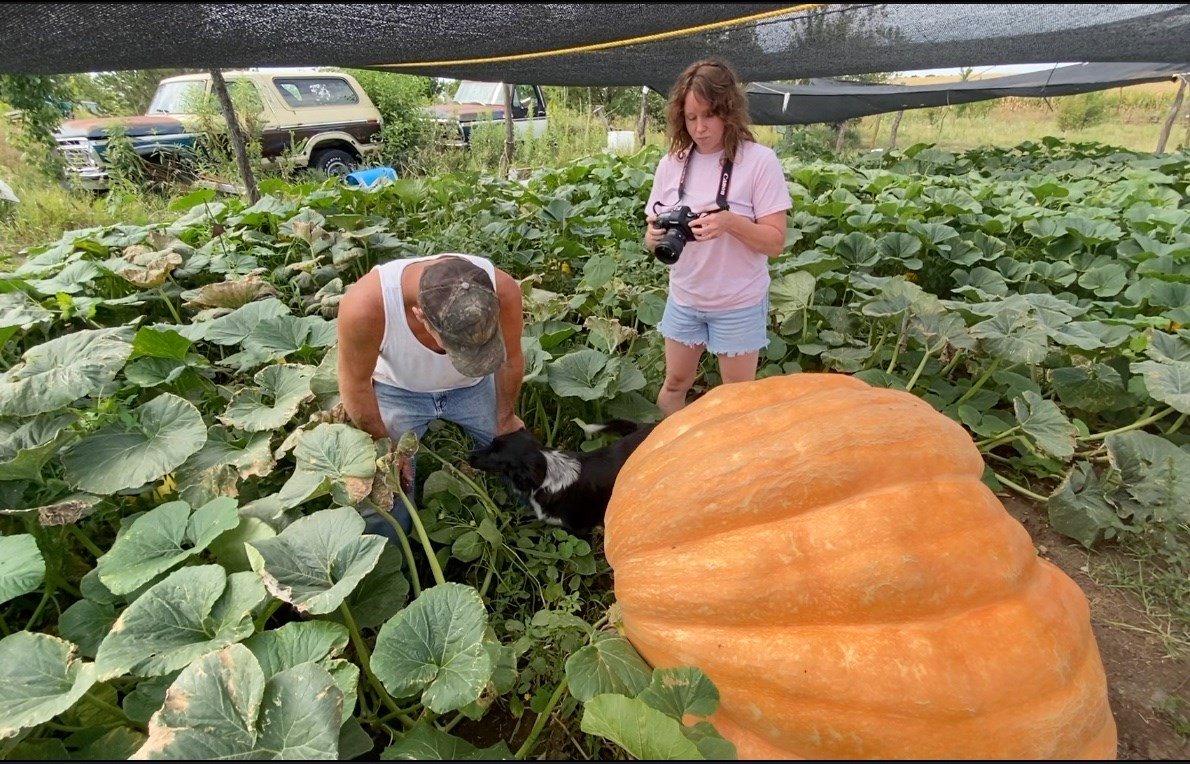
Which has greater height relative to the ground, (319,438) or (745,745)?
(319,438)

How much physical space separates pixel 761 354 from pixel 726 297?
728 millimetres

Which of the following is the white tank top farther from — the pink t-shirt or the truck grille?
the truck grille

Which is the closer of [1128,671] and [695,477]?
[695,477]

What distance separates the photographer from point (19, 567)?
4.37 ft

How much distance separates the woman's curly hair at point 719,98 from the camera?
2.23 meters

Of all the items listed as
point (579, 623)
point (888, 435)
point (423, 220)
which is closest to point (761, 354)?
point (888, 435)

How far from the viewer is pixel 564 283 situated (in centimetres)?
405

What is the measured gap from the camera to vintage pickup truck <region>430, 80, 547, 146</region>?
11.5m

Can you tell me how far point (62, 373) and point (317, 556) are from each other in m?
1.03

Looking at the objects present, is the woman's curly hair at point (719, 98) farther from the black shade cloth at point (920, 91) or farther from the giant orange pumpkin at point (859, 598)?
the black shade cloth at point (920, 91)

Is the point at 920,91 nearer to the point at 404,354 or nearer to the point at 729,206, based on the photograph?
the point at 729,206

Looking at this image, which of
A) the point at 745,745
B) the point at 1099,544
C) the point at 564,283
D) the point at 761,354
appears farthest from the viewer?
the point at 564,283

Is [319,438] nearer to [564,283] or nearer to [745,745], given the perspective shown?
[745,745]

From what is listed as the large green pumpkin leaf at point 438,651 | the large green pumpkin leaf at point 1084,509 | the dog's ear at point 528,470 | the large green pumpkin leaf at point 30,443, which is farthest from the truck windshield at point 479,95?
the large green pumpkin leaf at point 438,651
